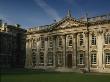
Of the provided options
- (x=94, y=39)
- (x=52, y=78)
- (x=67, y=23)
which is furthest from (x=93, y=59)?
(x=52, y=78)

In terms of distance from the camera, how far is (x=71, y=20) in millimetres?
51375

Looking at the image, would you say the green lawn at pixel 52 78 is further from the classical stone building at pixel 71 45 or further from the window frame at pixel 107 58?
the classical stone building at pixel 71 45

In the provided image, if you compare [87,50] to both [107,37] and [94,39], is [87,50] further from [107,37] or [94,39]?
[107,37]

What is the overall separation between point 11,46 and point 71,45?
21418 millimetres

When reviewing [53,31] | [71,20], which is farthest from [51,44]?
[71,20]

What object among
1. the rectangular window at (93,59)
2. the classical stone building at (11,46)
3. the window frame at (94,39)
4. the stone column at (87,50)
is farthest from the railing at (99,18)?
the classical stone building at (11,46)

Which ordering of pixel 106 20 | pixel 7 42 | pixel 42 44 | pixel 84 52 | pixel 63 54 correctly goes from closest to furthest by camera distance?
pixel 106 20
pixel 84 52
pixel 63 54
pixel 42 44
pixel 7 42

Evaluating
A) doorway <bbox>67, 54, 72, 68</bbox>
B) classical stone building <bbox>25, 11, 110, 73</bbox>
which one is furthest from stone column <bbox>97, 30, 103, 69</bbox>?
doorway <bbox>67, 54, 72, 68</bbox>

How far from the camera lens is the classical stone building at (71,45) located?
152ft

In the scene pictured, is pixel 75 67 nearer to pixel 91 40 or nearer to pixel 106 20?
pixel 91 40

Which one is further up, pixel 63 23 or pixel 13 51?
pixel 63 23

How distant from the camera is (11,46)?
6681 centimetres

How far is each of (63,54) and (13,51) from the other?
1985 cm

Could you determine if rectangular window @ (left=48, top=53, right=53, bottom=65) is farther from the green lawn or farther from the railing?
the green lawn
